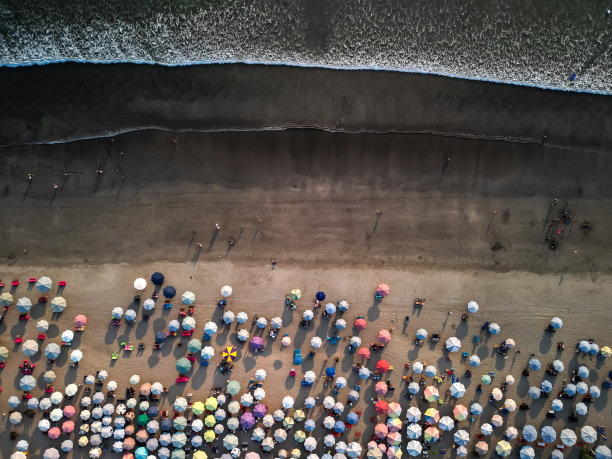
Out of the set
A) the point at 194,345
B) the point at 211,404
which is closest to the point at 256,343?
the point at 194,345

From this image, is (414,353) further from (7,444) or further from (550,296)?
(7,444)

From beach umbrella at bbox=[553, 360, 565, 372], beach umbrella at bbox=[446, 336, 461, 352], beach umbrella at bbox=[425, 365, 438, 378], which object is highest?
beach umbrella at bbox=[553, 360, 565, 372]

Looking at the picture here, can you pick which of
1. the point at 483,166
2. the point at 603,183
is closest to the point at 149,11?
the point at 483,166

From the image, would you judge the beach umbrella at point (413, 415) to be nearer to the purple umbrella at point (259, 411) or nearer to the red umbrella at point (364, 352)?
the red umbrella at point (364, 352)

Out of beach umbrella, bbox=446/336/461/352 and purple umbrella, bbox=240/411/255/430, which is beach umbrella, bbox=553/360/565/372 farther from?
purple umbrella, bbox=240/411/255/430

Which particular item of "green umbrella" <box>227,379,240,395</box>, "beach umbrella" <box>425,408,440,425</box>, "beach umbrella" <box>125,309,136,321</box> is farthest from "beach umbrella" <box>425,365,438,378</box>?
"beach umbrella" <box>125,309,136,321</box>

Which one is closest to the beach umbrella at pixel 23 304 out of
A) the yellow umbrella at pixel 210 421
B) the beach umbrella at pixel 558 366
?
the yellow umbrella at pixel 210 421
